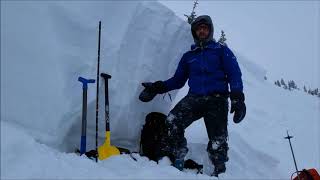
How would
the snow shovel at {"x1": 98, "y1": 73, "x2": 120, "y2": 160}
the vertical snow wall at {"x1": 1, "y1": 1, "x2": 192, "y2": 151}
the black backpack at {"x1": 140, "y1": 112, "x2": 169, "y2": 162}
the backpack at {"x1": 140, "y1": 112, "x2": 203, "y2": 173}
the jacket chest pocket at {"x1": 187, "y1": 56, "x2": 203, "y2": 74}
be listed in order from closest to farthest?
the vertical snow wall at {"x1": 1, "y1": 1, "x2": 192, "y2": 151} → the snow shovel at {"x1": 98, "y1": 73, "x2": 120, "y2": 160} → the backpack at {"x1": 140, "y1": 112, "x2": 203, "y2": 173} → the black backpack at {"x1": 140, "y1": 112, "x2": 169, "y2": 162} → the jacket chest pocket at {"x1": 187, "y1": 56, "x2": 203, "y2": 74}

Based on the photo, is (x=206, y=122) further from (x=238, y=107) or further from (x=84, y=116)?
(x=84, y=116)

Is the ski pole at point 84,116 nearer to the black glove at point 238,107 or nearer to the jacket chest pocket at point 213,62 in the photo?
the jacket chest pocket at point 213,62

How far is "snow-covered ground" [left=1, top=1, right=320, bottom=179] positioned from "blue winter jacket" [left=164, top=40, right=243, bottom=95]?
0.80m

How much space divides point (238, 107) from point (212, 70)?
77 centimetres

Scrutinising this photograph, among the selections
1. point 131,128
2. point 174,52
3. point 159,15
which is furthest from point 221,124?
point 159,15

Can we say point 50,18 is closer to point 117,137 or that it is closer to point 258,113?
point 117,137

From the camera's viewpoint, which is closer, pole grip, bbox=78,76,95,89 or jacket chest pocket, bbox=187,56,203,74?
pole grip, bbox=78,76,95,89

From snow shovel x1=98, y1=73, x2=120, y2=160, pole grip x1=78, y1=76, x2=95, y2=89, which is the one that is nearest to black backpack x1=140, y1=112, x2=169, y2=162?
snow shovel x1=98, y1=73, x2=120, y2=160

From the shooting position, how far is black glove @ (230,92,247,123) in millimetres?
5691

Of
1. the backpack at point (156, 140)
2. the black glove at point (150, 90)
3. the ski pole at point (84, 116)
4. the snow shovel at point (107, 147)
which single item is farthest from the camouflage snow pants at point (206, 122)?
the ski pole at point (84, 116)

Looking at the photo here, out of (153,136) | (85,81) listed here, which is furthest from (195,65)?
(85,81)

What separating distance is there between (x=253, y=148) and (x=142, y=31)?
3.14 meters

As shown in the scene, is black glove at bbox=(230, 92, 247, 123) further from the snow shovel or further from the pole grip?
the pole grip

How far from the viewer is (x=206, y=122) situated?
234 inches
